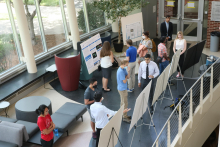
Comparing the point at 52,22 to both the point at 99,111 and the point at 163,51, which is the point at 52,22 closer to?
the point at 163,51

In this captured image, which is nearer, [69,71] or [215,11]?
[69,71]

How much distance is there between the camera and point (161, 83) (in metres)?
6.31

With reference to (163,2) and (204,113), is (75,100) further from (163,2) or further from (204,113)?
(163,2)

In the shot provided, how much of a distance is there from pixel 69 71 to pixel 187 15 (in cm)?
673

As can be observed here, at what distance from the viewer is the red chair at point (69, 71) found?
811cm

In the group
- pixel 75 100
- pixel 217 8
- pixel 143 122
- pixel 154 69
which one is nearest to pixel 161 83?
pixel 154 69

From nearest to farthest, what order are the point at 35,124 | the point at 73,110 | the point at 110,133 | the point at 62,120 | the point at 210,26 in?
the point at 110,133
the point at 35,124
the point at 62,120
the point at 73,110
the point at 210,26

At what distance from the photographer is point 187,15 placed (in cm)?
1227

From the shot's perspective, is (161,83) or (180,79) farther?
(180,79)

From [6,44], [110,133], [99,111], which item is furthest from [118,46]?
[110,133]

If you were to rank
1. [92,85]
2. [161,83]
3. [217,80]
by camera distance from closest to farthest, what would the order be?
[92,85] → [161,83] → [217,80]

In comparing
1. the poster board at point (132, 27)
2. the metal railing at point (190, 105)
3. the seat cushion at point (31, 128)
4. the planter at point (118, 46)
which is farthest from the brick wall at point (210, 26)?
the seat cushion at point (31, 128)

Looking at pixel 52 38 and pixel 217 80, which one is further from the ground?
pixel 52 38

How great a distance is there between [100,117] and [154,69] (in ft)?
7.34
